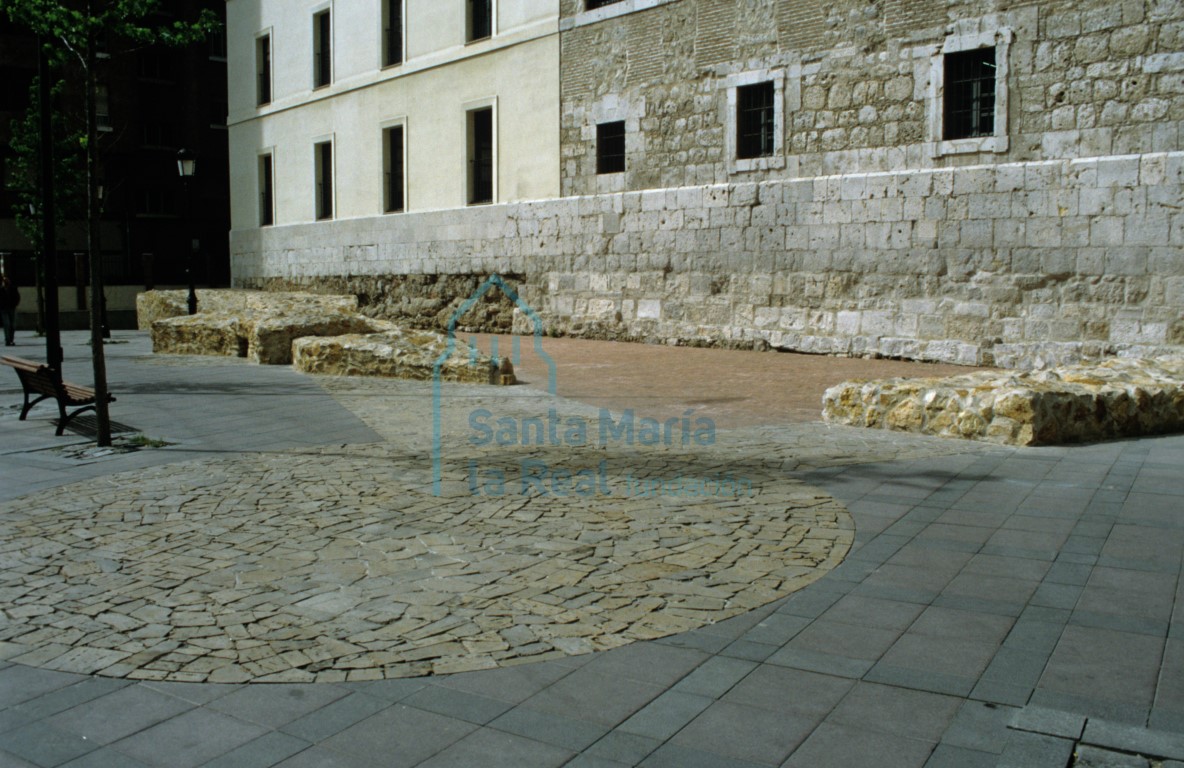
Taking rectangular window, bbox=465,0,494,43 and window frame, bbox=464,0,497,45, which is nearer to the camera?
window frame, bbox=464,0,497,45

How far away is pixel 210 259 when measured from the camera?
43750 mm

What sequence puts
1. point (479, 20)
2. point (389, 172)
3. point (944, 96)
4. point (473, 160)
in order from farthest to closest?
point (389, 172) → point (473, 160) → point (479, 20) → point (944, 96)

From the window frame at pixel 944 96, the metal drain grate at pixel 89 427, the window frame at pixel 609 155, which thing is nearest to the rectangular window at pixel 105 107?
the window frame at pixel 609 155

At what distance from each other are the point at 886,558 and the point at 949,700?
1.71 metres

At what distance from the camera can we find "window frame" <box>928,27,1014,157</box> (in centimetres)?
1412

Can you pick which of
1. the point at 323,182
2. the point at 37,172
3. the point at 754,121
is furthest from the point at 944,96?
the point at 37,172

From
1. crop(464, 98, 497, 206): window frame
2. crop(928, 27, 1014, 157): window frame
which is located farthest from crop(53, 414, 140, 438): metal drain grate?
crop(464, 98, 497, 206): window frame

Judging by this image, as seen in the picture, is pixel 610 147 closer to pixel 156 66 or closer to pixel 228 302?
pixel 228 302

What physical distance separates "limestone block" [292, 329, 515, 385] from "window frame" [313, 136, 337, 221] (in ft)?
49.7

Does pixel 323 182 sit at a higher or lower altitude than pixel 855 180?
higher

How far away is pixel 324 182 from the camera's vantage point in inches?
1146

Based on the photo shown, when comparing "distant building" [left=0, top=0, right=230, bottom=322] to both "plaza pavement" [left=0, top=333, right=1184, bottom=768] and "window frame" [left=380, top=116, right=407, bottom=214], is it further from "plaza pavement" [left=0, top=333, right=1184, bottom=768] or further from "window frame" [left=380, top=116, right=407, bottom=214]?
"plaza pavement" [left=0, top=333, right=1184, bottom=768]

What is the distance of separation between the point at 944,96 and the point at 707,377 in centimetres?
569

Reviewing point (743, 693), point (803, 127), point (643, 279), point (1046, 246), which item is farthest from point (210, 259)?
point (743, 693)
